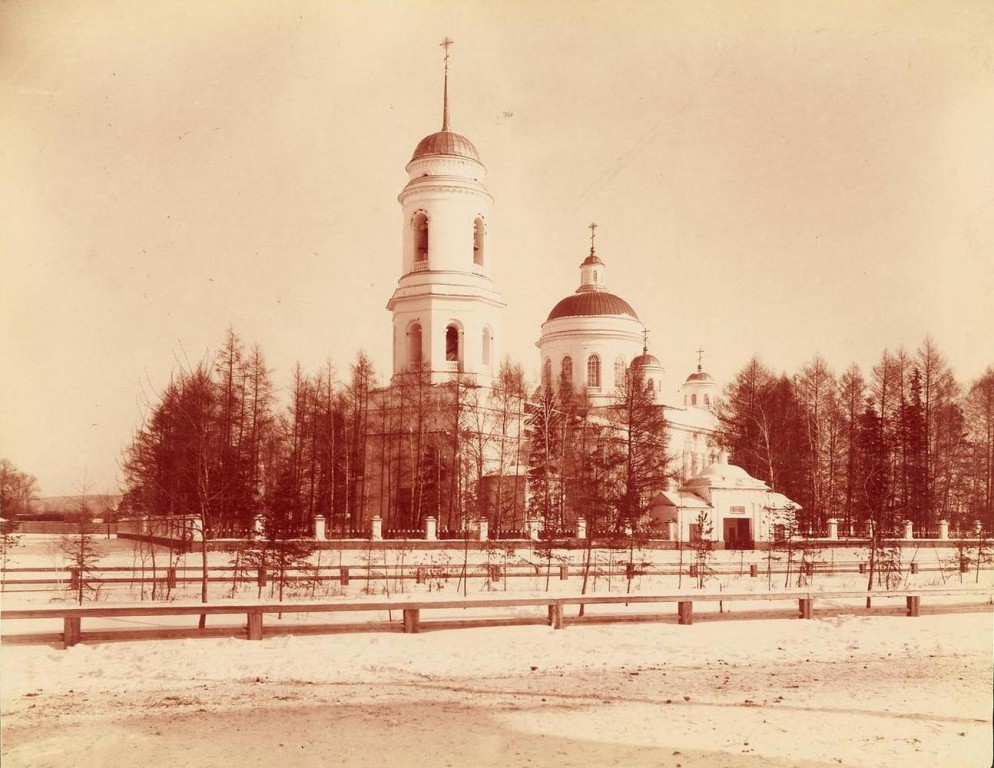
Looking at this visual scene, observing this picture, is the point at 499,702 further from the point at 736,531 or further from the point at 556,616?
the point at 736,531

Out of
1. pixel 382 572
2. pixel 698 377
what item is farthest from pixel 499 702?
pixel 698 377

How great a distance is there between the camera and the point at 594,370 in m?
48.7

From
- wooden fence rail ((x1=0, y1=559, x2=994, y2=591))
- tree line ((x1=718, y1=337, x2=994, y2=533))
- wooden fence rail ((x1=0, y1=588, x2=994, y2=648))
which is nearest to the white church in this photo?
tree line ((x1=718, y1=337, x2=994, y2=533))

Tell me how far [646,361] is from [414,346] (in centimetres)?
1994

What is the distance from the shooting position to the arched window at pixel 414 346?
33.8 meters

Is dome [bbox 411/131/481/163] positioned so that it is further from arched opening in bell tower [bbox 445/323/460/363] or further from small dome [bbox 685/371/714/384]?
small dome [bbox 685/371/714/384]

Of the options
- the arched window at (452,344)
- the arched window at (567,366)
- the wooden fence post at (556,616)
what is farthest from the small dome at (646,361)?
the wooden fence post at (556,616)

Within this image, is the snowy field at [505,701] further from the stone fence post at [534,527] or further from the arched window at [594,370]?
the arched window at [594,370]

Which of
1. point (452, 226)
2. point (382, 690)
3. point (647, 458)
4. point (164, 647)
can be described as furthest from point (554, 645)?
point (452, 226)

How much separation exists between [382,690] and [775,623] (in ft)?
24.0

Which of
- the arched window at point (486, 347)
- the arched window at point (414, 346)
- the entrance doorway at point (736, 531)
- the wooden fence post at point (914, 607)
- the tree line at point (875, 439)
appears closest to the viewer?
the wooden fence post at point (914, 607)

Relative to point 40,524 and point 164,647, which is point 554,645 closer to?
point 164,647

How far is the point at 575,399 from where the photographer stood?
38.5 metres

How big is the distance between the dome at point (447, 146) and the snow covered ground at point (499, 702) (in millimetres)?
24046
